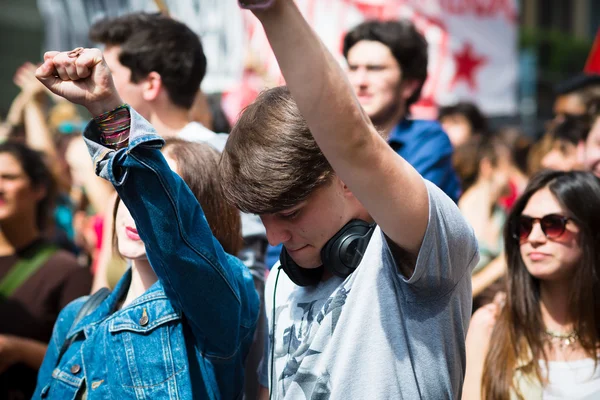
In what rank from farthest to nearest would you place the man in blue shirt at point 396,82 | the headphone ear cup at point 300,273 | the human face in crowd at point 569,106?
the human face in crowd at point 569,106 < the man in blue shirt at point 396,82 < the headphone ear cup at point 300,273

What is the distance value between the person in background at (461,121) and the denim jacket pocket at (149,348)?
472 centimetres

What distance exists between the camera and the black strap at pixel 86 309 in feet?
7.36

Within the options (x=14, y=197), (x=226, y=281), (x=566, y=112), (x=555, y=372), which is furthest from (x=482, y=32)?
(x=226, y=281)

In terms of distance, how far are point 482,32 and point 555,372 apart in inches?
227

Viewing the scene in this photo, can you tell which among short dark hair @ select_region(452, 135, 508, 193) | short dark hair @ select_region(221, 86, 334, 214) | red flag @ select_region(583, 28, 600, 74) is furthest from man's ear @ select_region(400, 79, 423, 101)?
red flag @ select_region(583, 28, 600, 74)

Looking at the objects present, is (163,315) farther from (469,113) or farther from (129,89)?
(469,113)

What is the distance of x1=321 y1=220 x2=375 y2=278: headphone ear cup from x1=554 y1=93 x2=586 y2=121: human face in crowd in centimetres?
387

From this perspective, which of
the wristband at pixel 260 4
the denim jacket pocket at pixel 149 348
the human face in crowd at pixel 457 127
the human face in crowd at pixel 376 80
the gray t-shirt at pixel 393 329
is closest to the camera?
the wristband at pixel 260 4

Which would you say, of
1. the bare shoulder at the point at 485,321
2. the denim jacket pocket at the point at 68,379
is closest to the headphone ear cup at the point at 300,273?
the denim jacket pocket at the point at 68,379

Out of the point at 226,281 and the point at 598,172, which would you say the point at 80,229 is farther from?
the point at 226,281

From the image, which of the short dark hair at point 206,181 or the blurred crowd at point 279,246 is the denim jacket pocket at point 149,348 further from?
the short dark hair at point 206,181

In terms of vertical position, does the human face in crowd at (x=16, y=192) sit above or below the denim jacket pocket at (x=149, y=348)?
above

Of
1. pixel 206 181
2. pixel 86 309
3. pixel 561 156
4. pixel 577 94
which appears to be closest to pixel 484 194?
pixel 561 156

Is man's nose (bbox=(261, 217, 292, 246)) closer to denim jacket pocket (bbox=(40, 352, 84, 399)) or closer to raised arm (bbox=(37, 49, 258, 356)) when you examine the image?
raised arm (bbox=(37, 49, 258, 356))
